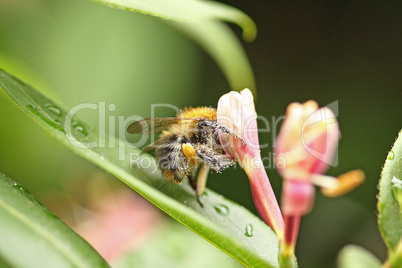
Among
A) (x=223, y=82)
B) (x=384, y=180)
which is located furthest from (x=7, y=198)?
(x=223, y=82)

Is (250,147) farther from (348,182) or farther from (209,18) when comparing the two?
(209,18)

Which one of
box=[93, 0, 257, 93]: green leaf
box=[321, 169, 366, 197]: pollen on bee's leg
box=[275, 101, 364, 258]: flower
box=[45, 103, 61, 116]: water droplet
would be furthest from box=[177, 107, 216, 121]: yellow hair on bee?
box=[321, 169, 366, 197]: pollen on bee's leg

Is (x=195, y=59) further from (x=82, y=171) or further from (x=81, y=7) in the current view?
(x=82, y=171)

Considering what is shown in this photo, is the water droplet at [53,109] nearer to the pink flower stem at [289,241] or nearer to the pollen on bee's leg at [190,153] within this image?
the pollen on bee's leg at [190,153]

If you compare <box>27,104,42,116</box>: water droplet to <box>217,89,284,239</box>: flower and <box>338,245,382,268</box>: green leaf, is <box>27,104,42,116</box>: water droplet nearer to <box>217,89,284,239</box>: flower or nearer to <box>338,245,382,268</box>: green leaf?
<box>217,89,284,239</box>: flower

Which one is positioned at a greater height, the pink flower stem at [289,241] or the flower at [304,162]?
the flower at [304,162]

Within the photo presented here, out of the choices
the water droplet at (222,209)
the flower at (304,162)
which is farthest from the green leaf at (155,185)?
the flower at (304,162)
